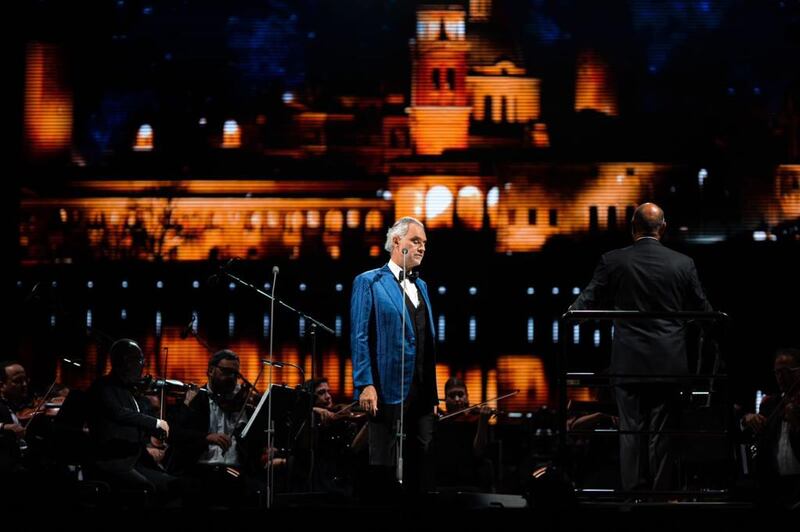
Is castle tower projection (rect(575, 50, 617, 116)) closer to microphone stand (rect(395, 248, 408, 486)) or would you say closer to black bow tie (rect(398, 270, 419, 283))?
black bow tie (rect(398, 270, 419, 283))

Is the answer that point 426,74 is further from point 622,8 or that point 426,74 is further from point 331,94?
point 622,8

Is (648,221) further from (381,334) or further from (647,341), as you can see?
(381,334)

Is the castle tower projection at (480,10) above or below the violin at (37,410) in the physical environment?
above

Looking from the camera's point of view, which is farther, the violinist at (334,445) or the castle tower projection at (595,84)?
the castle tower projection at (595,84)

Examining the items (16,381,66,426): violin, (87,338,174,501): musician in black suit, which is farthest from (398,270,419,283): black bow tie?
(16,381,66,426): violin

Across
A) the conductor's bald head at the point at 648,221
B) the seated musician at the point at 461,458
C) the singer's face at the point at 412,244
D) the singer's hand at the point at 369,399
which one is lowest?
the seated musician at the point at 461,458

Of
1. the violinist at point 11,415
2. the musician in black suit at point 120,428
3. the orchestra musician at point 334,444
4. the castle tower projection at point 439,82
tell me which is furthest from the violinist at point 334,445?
the castle tower projection at point 439,82

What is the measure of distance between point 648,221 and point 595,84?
19.6ft

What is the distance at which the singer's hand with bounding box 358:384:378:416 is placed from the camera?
4102mm

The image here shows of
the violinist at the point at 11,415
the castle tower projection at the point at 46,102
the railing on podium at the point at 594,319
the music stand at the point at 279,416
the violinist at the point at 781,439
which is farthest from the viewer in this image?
the castle tower projection at the point at 46,102

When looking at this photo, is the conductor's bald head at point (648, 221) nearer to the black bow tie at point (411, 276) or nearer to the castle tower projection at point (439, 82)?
the black bow tie at point (411, 276)

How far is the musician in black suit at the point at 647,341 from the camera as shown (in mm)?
4184

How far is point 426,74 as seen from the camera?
1045 cm

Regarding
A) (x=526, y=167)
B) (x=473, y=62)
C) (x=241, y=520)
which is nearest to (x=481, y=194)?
(x=526, y=167)
